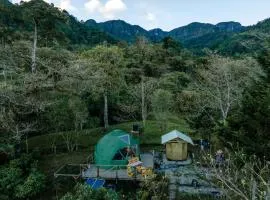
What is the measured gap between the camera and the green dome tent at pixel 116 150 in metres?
20.3

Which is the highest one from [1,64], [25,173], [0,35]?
[0,35]

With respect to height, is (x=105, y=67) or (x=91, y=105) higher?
(x=105, y=67)

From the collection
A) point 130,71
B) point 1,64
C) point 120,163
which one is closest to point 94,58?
point 130,71

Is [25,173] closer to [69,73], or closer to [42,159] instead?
[42,159]

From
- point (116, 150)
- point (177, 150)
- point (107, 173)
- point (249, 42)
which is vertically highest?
point (249, 42)

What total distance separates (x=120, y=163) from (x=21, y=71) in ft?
41.9

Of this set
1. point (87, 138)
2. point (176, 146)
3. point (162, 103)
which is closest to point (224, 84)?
point (162, 103)

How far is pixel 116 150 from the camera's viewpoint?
2048cm

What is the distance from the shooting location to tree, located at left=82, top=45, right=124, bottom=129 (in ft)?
92.2

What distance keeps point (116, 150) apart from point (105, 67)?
9.98 m

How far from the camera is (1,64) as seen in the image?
26.8 meters

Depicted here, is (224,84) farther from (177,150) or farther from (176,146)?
(177,150)

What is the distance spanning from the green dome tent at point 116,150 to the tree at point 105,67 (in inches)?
308

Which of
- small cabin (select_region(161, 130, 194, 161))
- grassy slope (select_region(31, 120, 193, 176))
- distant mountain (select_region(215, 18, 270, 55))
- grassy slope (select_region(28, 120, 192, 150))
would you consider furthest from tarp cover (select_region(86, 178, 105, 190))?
distant mountain (select_region(215, 18, 270, 55))
